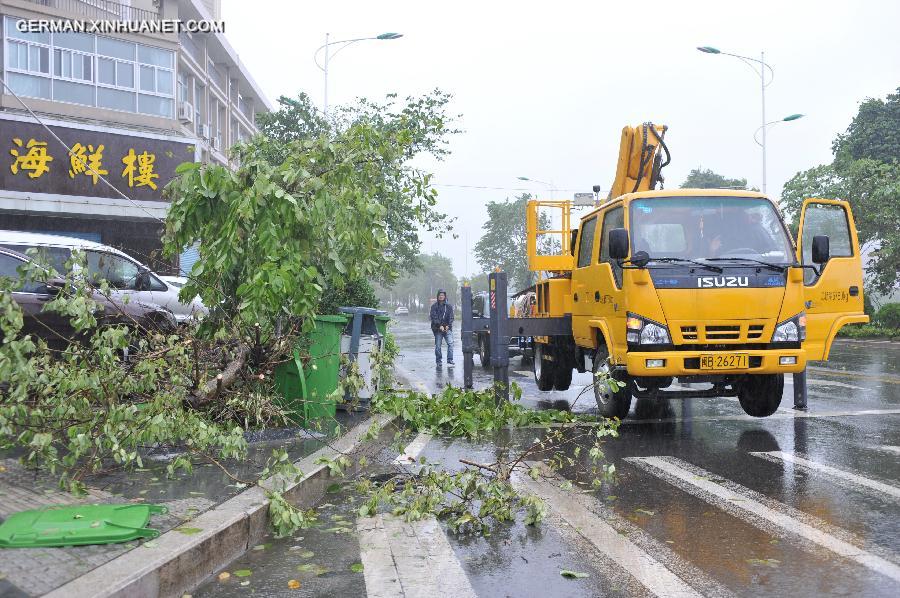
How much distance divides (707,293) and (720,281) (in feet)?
0.59

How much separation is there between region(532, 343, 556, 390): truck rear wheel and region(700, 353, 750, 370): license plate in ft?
12.2

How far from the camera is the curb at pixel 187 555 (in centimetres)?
347

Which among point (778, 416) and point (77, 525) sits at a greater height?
point (77, 525)

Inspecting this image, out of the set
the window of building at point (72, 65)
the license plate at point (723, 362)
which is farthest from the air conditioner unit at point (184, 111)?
the license plate at point (723, 362)

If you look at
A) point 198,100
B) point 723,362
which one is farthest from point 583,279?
point 198,100

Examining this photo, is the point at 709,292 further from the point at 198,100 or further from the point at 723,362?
the point at 198,100

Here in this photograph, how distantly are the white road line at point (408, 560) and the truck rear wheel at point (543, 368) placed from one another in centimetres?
684

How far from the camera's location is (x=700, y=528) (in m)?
4.83

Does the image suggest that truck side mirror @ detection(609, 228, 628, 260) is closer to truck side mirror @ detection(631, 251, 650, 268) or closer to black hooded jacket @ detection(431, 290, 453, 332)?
truck side mirror @ detection(631, 251, 650, 268)

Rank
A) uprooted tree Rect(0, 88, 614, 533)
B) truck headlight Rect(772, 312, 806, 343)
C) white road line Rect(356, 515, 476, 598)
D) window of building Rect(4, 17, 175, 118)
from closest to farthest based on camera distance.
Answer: white road line Rect(356, 515, 476, 598), uprooted tree Rect(0, 88, 614, 533), truck headlight Rect(772, 312, 806, 343), window of building Rect(4, 17, 175, 118)

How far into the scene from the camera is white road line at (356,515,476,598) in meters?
3.85

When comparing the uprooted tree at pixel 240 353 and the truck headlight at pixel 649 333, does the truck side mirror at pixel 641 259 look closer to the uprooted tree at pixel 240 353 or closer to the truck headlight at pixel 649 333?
the truck headlight at pixel 649 333

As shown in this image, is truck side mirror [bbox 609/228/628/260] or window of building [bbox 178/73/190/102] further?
window of building [bbox 178/73/190/102]

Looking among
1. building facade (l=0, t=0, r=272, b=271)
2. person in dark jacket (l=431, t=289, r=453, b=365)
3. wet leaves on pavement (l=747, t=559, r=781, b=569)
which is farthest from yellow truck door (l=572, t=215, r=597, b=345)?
building facade (l=0, t=0, r=272, b=271)
